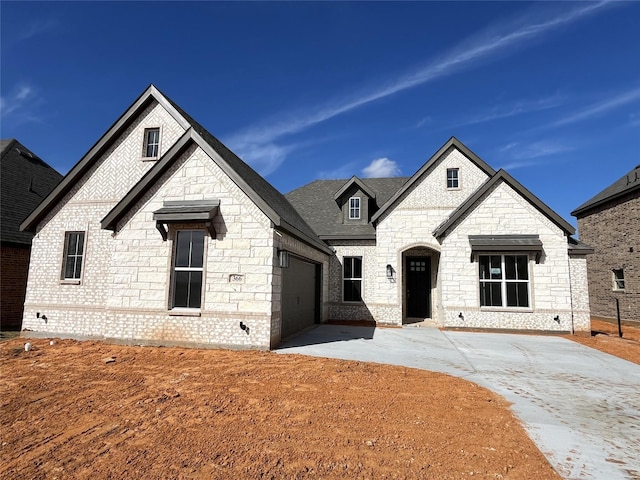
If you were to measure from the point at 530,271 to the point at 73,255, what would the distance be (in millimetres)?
16834

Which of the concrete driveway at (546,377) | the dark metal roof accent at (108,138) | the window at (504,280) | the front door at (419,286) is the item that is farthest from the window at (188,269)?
the front door at (419,286)

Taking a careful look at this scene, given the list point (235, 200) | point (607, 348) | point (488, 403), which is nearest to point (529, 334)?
point (607, 348)

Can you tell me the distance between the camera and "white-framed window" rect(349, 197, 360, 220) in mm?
17656

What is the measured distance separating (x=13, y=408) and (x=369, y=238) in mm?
13473

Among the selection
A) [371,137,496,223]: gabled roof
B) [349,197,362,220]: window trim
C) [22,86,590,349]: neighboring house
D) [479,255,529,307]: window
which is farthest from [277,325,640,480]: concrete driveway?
[349,197,362,220]: window trim

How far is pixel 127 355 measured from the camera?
8.50m

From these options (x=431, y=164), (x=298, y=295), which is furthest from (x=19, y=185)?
(x=431, y=164)

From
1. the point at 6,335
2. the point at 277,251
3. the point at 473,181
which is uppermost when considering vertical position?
the point at 473,181

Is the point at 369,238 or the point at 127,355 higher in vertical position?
the point at 369,238

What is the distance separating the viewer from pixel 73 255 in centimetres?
1136

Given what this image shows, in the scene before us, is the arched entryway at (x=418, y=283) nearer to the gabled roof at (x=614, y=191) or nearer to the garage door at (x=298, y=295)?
the garage door at (x=298, y=295)

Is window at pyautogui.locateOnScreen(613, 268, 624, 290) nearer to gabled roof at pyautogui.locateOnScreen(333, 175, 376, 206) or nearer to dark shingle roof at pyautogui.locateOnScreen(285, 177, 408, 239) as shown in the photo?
dark shingle roof at pyautogui.locateOnScreen(285, 177, 408, 239)

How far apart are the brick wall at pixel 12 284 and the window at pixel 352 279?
13600 mm

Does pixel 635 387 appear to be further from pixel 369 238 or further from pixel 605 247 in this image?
pixel 605 247
